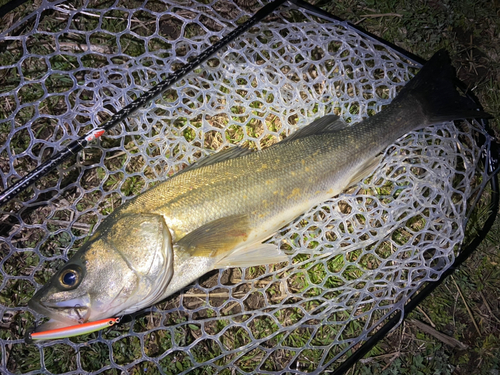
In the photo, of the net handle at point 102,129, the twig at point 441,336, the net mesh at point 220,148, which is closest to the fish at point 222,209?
the net mesh at point 220,148

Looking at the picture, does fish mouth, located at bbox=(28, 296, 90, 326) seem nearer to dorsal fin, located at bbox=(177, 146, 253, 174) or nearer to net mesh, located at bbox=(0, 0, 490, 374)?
net mesh, located at bbox=(0, 0, 490, 374)

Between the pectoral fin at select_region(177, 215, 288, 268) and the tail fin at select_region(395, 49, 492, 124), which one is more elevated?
the tail fin at select_region(395, 49, 492, 124)

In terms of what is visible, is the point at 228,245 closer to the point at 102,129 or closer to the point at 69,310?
the point at 69,310

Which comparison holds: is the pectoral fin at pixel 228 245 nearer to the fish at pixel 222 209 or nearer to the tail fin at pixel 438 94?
the fish at pixel 222 209

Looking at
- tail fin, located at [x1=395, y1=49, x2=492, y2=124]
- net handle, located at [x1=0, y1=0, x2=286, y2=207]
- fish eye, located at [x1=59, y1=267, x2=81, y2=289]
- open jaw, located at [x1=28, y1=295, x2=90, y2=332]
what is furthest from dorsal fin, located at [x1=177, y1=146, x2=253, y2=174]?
tail fin, located at [x1=395, y1=49, x2=492, y2=124]

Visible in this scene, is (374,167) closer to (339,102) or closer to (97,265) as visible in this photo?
(339,102)

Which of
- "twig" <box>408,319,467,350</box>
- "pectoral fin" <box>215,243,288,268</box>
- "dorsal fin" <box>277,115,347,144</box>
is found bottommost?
"twig" <box>408,319,467,350</box>
